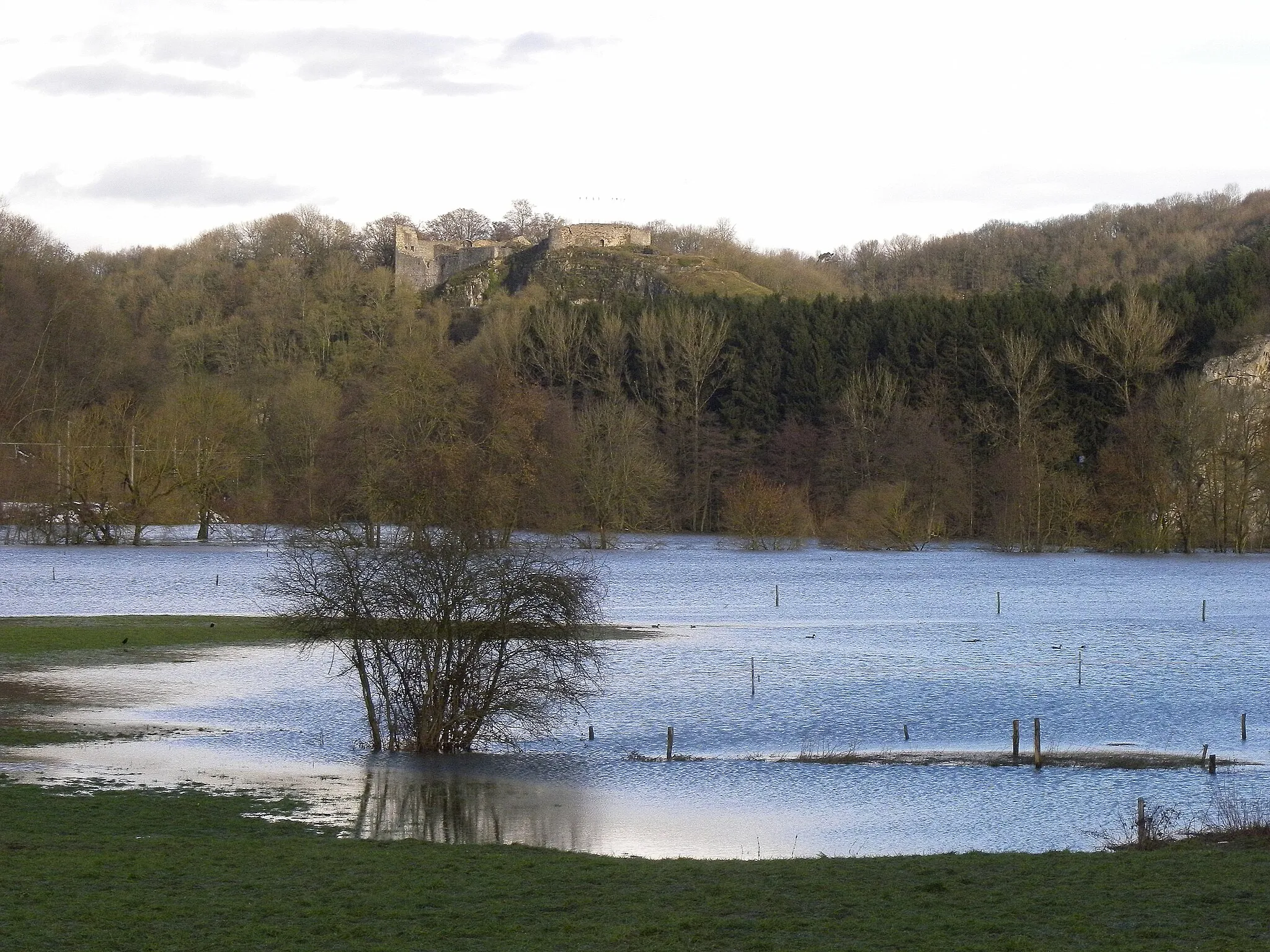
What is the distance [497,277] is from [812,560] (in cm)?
8700

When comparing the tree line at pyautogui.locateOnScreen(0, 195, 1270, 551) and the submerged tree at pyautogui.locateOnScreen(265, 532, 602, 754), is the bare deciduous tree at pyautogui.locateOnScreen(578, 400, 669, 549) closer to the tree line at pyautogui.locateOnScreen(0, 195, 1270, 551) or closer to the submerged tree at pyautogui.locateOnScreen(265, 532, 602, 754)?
the tree line at pyautogui.locateOnScreen(0, 195, 1270, 551)

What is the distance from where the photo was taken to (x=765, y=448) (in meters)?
110

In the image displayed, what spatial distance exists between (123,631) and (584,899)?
2891cm

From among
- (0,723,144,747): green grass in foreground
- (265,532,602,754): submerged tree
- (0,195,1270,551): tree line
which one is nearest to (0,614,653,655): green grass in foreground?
(0,723,144,747): green grass in foreground

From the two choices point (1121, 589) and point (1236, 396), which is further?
point (1236, 396)

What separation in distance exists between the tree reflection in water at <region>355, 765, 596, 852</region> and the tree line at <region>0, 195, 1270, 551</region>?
3290cm

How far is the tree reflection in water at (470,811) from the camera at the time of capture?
59.9 feet

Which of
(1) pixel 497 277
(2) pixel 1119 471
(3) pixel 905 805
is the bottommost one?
(3) pixel 905 805

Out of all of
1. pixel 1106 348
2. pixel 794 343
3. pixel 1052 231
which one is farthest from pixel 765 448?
pixel 1052 231

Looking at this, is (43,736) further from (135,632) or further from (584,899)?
(135,632)

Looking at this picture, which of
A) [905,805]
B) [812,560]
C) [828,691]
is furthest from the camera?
[812,560]

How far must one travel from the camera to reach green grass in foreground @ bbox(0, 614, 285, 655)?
35281mm

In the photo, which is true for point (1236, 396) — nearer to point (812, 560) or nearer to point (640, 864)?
point (812, 560)

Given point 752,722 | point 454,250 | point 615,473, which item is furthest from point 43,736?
point 454,250
